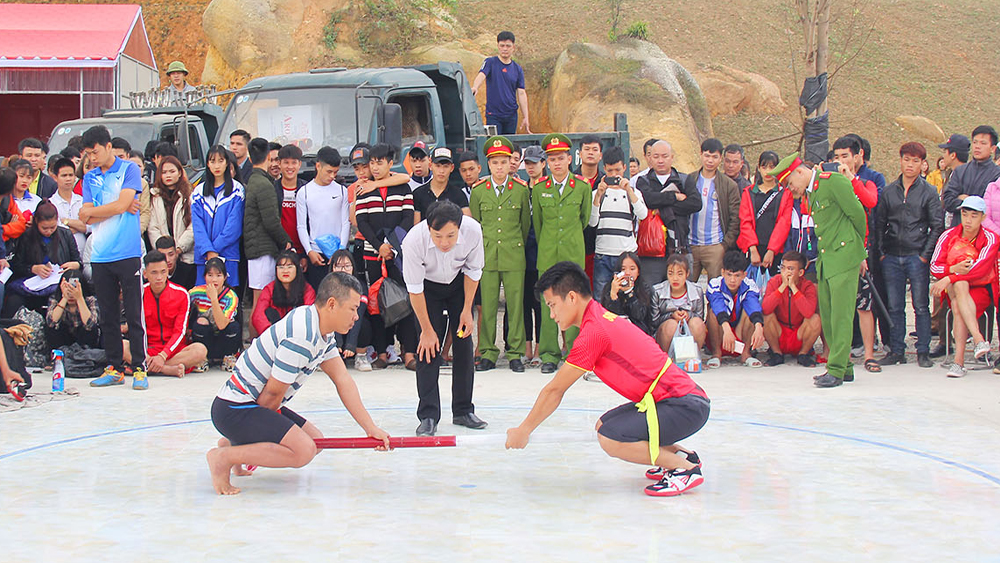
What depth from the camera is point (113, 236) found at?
8.47 metres

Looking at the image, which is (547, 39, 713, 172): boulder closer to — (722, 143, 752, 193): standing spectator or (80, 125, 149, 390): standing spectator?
(722, 143, 752, 193): standing spectator

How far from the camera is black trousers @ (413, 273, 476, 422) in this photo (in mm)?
6934

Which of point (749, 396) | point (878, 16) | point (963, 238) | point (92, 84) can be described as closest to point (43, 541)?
point (749, 396)

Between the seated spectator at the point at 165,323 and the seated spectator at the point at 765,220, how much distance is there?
5.35 meters

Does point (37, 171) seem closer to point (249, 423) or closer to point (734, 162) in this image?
point (249, 423)

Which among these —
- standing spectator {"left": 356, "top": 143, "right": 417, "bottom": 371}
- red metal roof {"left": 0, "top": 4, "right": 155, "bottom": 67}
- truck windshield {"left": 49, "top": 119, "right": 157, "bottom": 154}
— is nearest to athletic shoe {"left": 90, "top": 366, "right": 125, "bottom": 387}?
standing spectator {"left": 356, "top": 143, "right": 417, "bottom": 371}

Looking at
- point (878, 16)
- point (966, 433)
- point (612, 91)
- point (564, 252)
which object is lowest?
point (966, 433)

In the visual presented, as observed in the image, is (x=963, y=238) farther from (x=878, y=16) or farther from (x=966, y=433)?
(x=878, y=16)

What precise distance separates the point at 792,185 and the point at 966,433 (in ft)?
8.75

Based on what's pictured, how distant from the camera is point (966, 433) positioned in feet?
22.6

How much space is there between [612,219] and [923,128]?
22.3 m

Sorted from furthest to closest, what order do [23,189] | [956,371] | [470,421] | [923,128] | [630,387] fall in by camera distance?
[923,128], [23,189], [956,371], [470,421], [630,387]

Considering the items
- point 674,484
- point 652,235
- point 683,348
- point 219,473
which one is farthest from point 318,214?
point 674,484

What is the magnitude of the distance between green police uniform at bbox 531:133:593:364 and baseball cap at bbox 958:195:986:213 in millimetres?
3411
